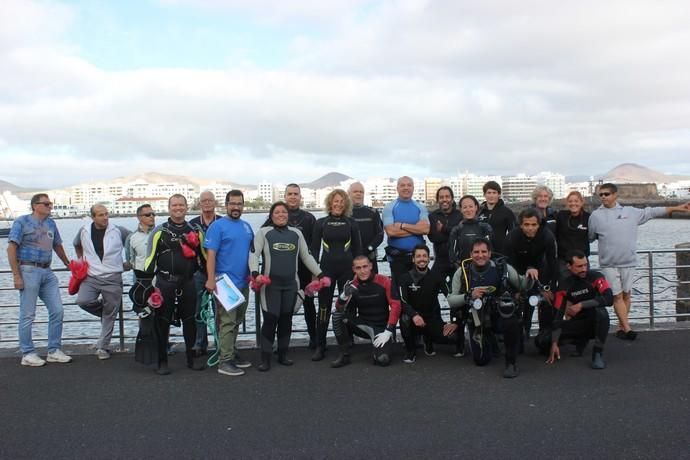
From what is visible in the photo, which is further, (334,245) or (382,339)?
(334,245)

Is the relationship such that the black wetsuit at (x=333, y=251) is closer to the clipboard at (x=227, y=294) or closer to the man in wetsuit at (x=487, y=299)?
the clipboard at (x=227, y=294)

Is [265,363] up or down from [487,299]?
down

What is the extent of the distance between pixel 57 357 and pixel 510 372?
15.4 ft

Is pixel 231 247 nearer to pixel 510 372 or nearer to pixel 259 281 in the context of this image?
pixel 259 281

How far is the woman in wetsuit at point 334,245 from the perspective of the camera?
6055 mm

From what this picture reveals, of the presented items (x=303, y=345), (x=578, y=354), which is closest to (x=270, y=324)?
(x=303, y=345)

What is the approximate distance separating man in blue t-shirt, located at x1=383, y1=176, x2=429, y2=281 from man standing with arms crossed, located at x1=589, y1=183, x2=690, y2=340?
1992mm

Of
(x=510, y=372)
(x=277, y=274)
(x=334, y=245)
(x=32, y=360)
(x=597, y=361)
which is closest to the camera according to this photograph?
(x=510, y=372)

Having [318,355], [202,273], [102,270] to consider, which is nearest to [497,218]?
[318,355]

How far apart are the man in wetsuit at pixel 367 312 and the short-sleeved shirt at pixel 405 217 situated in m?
0.59

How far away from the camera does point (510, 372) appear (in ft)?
17.0

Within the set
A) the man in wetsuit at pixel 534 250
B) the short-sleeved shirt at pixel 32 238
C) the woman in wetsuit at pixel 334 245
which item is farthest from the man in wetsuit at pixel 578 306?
the short-sleeved shirt at pixel 32 238

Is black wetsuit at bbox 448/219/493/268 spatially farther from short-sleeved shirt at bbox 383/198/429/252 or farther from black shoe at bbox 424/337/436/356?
black shoe at bbox 424/337/436/356

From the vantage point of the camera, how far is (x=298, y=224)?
6391 mm
